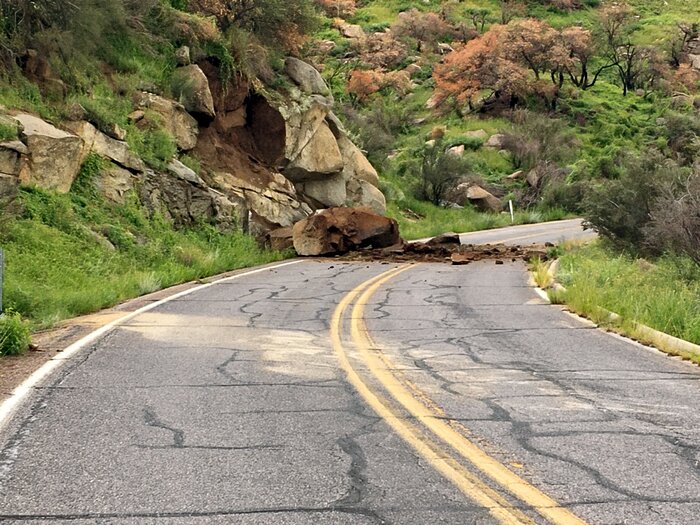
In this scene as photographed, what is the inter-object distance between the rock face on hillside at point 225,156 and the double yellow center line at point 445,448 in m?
12.0

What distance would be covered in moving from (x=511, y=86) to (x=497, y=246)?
A: 99.6 feet

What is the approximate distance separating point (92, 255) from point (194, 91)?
1049 centimetres

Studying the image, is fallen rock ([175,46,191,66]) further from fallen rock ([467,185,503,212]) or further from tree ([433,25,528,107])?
tree ([433,25,528,107])

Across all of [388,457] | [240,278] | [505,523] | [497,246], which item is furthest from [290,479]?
[497,246]

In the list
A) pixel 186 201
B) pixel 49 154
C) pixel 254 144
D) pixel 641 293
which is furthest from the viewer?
pixel 254 144

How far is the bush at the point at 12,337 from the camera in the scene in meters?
8.38

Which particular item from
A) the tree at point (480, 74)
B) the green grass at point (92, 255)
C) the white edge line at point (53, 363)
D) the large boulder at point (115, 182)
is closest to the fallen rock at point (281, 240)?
the green grass at point (92, 255)

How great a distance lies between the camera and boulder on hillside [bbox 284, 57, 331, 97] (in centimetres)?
3075

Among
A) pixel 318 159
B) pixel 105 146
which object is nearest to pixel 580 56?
Answer: pixel 318 159

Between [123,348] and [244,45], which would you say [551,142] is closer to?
[244,45]

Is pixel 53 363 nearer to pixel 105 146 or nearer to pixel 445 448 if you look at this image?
pixel 445 448

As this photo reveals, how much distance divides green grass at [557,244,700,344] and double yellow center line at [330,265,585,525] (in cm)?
397

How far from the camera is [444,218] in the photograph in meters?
37.8

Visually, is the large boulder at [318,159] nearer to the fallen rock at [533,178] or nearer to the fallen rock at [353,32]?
the fallen rock at [533,178]
